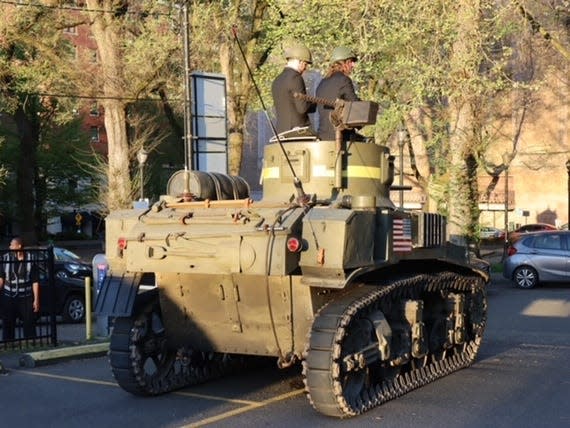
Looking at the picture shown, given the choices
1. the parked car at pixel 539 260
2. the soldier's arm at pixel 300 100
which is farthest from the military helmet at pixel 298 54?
the parked car at pixel 539 260

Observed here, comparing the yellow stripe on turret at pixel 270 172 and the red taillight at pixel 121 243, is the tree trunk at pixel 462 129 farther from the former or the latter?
the red taillight at pixel 121 243

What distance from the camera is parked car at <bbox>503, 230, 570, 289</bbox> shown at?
22047mm

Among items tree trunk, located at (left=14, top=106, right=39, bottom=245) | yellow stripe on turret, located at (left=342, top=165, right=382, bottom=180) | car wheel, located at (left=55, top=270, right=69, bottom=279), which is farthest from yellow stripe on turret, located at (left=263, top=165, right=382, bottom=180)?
tree trunk, located at (left=14, top=106, right=39, bottom=245)

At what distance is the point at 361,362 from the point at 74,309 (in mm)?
10240

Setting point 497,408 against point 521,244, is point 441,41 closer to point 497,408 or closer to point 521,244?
point 521,244

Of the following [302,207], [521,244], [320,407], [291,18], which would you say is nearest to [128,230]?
[302,207]

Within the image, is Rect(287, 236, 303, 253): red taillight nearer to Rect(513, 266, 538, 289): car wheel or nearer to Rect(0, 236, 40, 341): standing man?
Rect(0, 236, 40, 341): standing man

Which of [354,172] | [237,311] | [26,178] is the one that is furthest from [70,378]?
[26,178]

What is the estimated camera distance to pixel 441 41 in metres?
17.8

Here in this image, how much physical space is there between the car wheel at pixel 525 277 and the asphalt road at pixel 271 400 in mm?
11259

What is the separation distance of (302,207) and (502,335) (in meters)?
6.58

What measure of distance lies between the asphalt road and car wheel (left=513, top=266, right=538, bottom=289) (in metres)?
11.3

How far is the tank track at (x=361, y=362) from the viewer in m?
7.31

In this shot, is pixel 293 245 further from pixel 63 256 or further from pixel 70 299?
pixel 63 256
